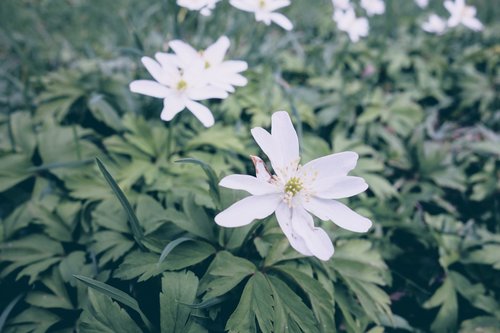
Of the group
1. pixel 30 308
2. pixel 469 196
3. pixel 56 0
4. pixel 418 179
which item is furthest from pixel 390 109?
pixel 56 0

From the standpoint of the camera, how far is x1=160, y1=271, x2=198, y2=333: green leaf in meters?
1.46

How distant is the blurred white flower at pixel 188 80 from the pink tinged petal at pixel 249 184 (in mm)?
430

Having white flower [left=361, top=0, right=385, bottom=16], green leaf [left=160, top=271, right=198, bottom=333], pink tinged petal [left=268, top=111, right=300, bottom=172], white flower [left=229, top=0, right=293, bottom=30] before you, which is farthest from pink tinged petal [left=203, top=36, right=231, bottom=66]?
white flower [left=361, top=0, right=385, bottom=16]

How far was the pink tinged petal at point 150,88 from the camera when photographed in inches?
68.2

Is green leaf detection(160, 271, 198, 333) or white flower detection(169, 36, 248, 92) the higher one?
white flower detection(169, 36, 248, 92)

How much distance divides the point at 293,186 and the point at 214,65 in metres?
0.99

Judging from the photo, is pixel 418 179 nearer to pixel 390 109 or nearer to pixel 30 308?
pixel 390 109

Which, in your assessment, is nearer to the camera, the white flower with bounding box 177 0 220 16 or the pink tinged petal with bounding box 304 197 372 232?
the pink tinged petal with bounding box 304 197 372 232

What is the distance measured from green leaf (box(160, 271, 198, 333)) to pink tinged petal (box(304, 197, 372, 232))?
576 mm

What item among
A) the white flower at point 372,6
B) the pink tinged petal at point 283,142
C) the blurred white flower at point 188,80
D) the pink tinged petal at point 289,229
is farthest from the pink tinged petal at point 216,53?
the white flower at point 372,6

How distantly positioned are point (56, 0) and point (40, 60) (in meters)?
1.50

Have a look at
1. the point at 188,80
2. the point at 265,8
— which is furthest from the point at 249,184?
the point at 265,8

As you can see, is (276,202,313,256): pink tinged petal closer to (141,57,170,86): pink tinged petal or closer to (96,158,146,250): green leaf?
(96,158,146,250): green leaf

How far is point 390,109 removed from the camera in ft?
10.1
